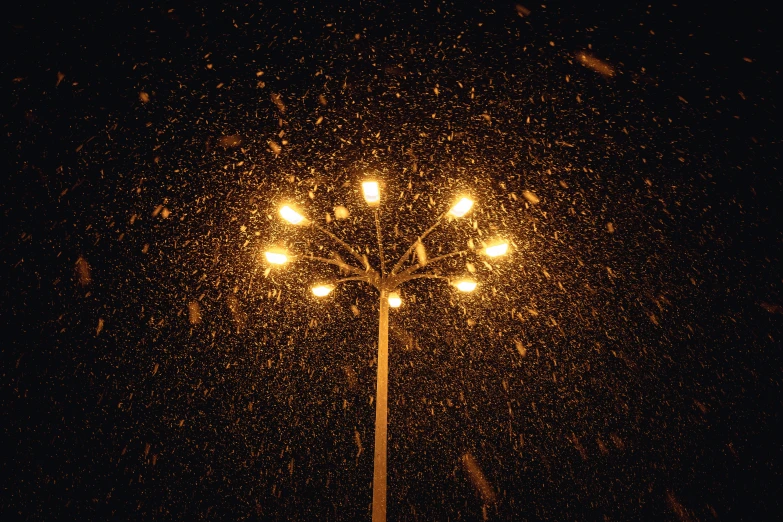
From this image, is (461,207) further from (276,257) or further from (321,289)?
(276,257)

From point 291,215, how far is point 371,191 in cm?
120

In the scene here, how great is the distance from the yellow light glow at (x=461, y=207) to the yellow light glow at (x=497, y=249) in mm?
656

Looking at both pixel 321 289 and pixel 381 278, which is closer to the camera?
pixel 381 278

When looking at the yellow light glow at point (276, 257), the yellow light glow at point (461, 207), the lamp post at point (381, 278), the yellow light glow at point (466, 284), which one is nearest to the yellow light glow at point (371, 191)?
the lamp post at point (381, 278)

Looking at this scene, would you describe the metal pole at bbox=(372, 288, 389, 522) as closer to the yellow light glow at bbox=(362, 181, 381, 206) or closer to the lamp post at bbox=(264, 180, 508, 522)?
the lamp post at bbox=(264, 180, 508, 522)

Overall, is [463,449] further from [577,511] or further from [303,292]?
[303,292]

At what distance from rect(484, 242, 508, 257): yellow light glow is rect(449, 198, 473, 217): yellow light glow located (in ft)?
2.15

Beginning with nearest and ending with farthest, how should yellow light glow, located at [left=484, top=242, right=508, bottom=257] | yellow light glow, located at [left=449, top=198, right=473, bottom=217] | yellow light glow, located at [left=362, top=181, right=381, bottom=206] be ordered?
yellow light glow, located at [left=362, top=181, right=381, bottom=206] → yellow light glow, located at [left=449, top=198, right=473, bottom=217] → yellow light glow, located at [left=484, top=242, right=508, bottom=257]

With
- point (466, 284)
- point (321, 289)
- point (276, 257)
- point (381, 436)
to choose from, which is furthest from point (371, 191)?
point (381, 436)

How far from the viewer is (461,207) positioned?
5.17 metres

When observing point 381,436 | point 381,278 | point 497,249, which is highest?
point 497,249

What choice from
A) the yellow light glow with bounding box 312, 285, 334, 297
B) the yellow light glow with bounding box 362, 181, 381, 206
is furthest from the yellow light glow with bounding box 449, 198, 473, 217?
the yellow light glow with bounding box 312, 285, 334, 297

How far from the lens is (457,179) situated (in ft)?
18.8

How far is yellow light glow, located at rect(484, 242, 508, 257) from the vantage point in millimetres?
5433
